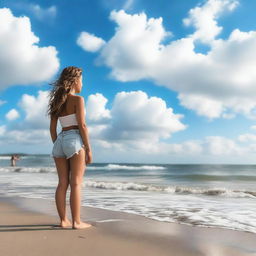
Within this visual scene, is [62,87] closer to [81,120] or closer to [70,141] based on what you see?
[81,120]

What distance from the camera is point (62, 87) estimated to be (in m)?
3.59

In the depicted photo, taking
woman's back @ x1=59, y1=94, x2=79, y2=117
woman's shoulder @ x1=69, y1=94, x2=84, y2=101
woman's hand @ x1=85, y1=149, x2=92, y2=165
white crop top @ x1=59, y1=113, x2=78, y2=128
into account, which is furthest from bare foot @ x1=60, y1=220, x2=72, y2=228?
woman's shoulder @ x1=69, y1=94, x2=84, y2=101

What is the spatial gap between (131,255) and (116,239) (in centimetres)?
54

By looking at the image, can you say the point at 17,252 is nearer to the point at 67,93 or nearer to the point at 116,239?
the point at 116,239

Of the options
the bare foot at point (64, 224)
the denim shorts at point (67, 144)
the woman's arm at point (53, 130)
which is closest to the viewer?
the denim shorts at point (67, 144)

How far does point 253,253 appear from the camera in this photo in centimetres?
277

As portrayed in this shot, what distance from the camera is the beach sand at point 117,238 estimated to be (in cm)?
271

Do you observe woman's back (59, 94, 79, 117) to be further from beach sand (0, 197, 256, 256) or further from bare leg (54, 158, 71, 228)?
beach sand (0, 197, 256, 256)

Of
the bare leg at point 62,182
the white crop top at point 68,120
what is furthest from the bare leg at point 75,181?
the white crop top at point 68,120

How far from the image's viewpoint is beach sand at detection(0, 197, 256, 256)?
2.71 meters

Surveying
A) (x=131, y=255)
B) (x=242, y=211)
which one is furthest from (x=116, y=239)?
(x=242, y=211)

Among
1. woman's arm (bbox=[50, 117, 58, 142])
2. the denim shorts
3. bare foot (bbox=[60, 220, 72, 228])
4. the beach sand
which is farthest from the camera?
woman's arm (bbox=[50, 117, 58, 142])

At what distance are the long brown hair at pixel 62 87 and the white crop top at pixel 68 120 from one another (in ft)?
0.37

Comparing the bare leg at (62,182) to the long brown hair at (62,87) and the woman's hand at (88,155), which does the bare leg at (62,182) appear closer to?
the woman's hand at (88,155)
